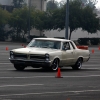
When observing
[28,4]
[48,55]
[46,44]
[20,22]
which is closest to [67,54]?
[46,44]

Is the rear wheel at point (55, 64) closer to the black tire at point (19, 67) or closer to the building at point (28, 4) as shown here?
the black tire at point (19, 67)

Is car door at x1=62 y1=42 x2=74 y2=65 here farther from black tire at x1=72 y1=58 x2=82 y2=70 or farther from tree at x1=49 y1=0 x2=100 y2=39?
tree at x1=49 y1=0 x2=100 y2=39

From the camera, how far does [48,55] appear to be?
72.3 feet

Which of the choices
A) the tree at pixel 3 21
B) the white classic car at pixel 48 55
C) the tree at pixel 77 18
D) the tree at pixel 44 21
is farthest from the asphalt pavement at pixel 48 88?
the tree at pixel 3 21

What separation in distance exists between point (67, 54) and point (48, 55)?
6.19 ft

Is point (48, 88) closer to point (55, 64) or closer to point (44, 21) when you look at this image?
point (55, 64)

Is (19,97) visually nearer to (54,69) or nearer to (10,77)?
(10,77)

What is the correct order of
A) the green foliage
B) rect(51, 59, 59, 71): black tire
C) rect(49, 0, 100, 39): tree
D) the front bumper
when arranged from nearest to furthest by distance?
1. the front bumper
2. rect(51, 59, 59, 71): black tire
3. the green foliage
4. rect(49, 0, 100, 39): tree

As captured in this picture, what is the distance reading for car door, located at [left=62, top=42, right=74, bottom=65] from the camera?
76.9ft

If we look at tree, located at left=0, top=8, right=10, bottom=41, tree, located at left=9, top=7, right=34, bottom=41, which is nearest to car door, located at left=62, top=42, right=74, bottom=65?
tree, located at left=9, top=7, right=34, bottom=41

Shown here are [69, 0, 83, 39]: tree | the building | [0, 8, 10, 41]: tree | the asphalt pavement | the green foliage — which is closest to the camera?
the asphalt pavement

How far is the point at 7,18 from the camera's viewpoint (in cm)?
8744

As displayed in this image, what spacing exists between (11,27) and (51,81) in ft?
242

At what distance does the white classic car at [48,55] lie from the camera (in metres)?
22.1
